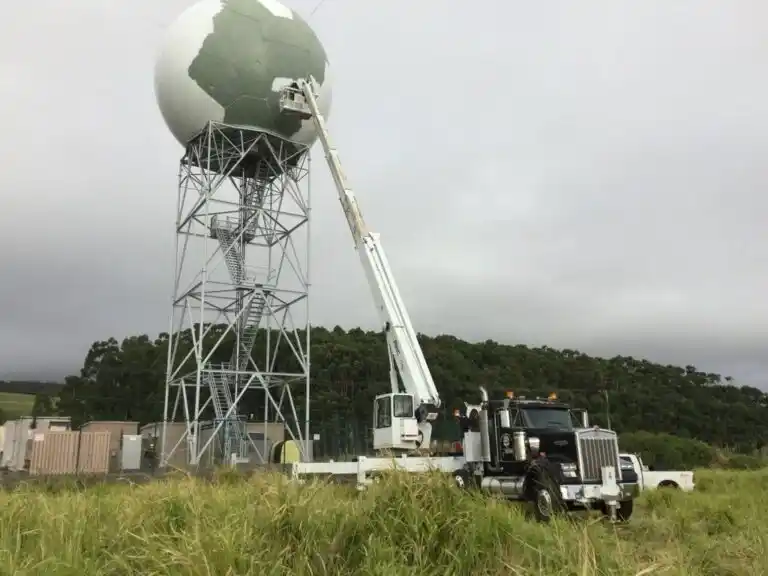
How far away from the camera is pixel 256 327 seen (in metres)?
30.9

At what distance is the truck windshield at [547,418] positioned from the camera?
14719mm

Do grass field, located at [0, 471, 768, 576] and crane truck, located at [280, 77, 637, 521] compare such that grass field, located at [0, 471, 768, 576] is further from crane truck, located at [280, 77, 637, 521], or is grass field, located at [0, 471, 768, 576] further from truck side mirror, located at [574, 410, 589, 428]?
truck side mirror, located at [574, 410, 589, 428]

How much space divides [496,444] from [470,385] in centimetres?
4110

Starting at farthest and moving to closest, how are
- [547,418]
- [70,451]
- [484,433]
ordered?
[70,451], [484,433], [547,418]

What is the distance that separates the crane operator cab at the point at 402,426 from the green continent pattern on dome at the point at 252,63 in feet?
49.1

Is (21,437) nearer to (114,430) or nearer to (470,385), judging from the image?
(114,430)

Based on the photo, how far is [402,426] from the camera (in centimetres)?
1844

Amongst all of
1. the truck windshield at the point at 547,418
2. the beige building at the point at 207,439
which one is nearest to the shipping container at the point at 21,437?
the beige building at the point at 207,439

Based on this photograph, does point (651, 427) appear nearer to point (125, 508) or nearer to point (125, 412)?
point (125, 412)

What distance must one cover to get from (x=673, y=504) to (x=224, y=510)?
10614 millimetres

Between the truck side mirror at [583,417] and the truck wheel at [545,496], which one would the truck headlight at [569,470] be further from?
the truck side mirror at [583,417]

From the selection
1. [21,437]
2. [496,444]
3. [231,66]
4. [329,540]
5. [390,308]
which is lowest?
[329,540]

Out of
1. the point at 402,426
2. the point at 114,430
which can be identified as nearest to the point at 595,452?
the point at 402,426

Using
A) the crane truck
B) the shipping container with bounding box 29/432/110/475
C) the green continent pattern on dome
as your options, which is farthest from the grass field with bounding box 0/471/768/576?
the shipping container with bounding box 29/432/110/475
